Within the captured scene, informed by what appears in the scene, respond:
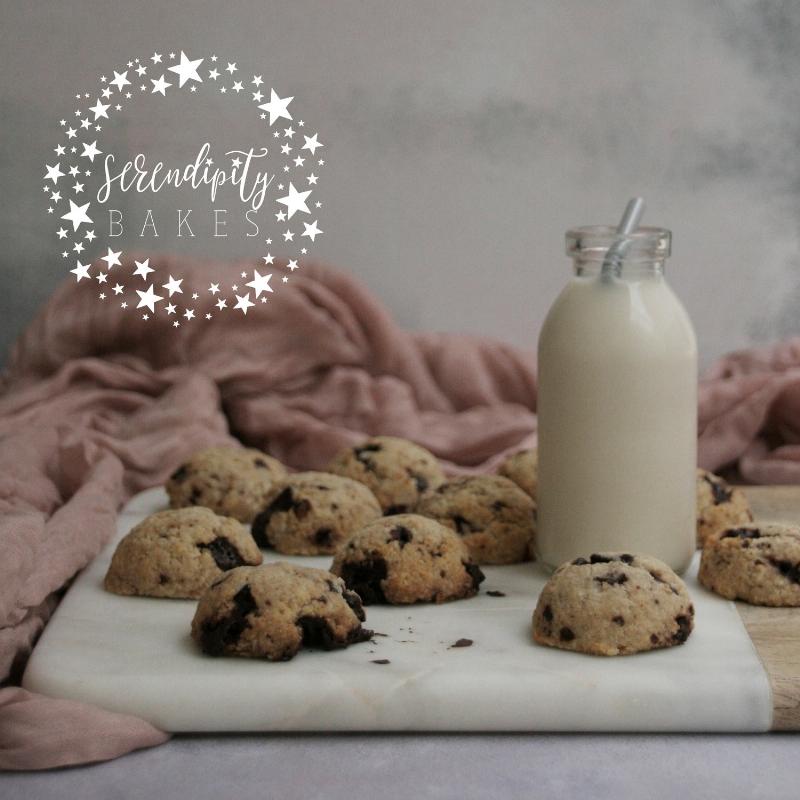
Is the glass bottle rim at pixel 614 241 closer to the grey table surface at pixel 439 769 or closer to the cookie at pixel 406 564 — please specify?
the cookie at pixel 406 564

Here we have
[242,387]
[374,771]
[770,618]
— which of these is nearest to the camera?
[374,771]

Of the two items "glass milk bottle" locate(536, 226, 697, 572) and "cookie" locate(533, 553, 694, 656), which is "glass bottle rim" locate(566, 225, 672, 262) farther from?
"cookie" locate(533, 553, 694, 656)

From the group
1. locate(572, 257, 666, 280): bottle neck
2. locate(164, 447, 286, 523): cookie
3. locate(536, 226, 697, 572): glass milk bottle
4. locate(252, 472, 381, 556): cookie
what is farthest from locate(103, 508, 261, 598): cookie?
locate(572, 257, 666, 280): bottle neck

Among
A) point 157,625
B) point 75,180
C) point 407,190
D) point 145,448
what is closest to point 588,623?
point 157,625

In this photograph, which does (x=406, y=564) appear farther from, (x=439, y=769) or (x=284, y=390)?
(x=284, y=390)

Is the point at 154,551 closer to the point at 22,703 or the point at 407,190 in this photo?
the point at 22,703

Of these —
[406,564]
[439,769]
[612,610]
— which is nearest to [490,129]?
[406,564]
